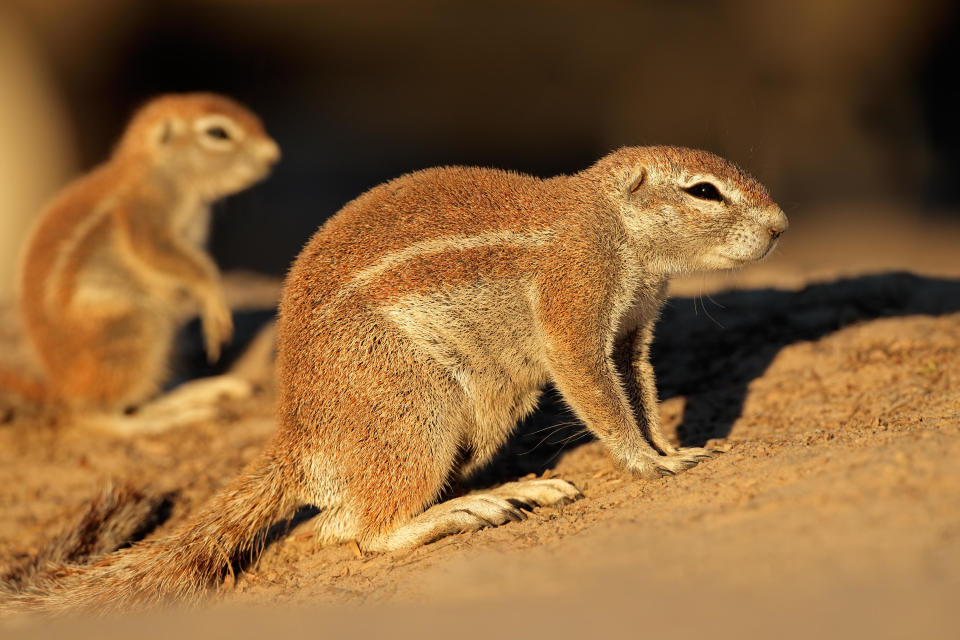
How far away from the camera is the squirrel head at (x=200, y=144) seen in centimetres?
701

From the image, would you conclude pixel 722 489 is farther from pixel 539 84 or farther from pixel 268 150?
pixel 539 84

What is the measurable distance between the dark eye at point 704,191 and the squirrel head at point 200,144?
426cm

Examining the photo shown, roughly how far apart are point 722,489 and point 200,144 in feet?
17.5

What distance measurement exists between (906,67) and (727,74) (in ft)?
10.3

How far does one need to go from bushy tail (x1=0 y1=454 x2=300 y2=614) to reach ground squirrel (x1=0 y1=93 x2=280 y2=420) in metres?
2.92

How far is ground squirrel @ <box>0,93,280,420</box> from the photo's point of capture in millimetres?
6453

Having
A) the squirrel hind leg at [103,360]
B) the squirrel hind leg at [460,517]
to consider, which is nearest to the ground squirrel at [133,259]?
the squirrel hind leg at [103,360]

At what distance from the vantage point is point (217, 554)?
3775 millimetres

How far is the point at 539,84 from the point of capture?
50.5 feet

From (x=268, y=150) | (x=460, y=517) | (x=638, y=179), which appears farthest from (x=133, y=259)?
(x=638, y=179)

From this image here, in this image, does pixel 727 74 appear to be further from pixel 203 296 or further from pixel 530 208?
pixel 530 208

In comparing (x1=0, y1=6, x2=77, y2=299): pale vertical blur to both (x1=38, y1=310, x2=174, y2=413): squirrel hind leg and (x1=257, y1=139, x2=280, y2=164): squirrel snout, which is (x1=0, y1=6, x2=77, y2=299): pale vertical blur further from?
(x1=257, y1=139, x2=280, y2=164): squirrel snout

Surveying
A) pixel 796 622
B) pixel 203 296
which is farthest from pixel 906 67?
pixel 796 622

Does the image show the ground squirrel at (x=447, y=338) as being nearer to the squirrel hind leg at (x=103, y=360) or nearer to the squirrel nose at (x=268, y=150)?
the squirrel hind leg at (x=103, y=360)
